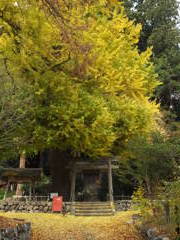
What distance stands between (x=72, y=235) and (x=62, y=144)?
4.98 metres

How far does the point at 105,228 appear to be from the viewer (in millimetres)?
11258

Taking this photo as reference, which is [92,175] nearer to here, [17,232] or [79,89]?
[79,89]

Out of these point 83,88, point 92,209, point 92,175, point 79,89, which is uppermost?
point 83,88

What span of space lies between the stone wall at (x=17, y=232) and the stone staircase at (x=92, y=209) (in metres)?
6.71

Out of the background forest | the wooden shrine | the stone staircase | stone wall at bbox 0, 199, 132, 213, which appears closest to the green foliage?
the background forest

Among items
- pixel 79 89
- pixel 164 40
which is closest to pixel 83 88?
pixel 79 89

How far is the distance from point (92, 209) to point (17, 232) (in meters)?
8.32

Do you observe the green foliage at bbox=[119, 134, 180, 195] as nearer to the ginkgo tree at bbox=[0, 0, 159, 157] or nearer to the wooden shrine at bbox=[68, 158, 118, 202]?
the ginkgo tree at bbox=[0, 0, 159, 157]

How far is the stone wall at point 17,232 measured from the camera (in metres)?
7.70

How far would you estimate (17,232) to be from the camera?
8.28 metres

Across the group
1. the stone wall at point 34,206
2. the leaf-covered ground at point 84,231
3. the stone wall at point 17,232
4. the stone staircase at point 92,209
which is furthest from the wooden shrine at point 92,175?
the stone wall at point 17,232

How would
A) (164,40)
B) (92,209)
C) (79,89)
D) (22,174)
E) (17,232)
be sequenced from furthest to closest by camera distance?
(164,40)
(22,174)
(92,209)
(79,89)
(17,232)

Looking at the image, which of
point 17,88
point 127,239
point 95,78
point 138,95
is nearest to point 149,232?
point 127,239

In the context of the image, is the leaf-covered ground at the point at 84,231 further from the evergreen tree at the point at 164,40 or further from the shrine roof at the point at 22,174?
the evergreen tree at the point at 164,40
